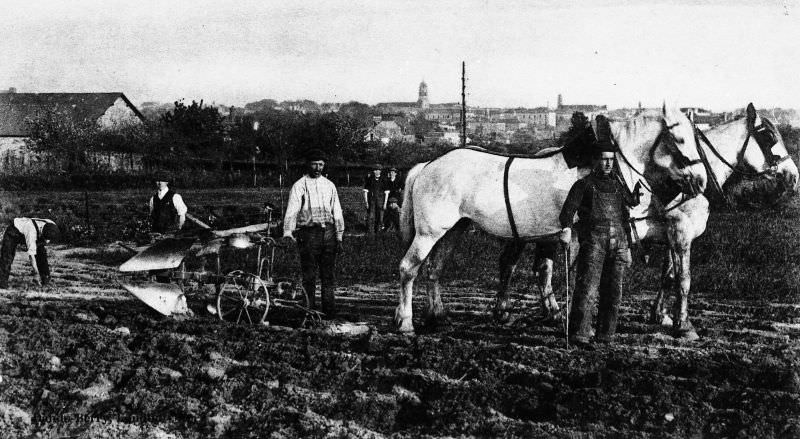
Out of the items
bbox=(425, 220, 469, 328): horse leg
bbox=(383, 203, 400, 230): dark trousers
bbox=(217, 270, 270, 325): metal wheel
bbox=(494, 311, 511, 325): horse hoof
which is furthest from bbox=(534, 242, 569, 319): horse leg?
bbox=(383, 203, 400, 230): dark trousers

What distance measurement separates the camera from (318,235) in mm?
7664

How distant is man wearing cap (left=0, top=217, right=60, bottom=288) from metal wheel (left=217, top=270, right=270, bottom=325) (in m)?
3.57

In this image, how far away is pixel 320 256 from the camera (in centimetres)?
775

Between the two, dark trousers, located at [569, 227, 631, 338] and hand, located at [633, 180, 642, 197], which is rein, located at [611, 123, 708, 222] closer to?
hand, located at [633, 180, 642, 197]

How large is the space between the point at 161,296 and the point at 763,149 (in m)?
6.58

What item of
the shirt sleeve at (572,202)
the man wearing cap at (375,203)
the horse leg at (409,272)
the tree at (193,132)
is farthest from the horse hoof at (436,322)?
the tree at (193,132)

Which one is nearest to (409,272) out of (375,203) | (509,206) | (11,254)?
(509,206)

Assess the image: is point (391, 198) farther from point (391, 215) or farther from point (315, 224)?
point (315, 224)

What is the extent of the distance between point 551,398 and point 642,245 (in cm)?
312

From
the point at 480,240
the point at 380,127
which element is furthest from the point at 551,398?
the point at 380,127

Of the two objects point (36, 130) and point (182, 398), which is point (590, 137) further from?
point (36, 130)

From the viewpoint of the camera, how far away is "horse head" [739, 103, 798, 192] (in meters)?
7.73

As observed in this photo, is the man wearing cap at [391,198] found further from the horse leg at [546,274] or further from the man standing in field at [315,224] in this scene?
the horse leg at [546,274]

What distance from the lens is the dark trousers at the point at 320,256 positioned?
301 inches
